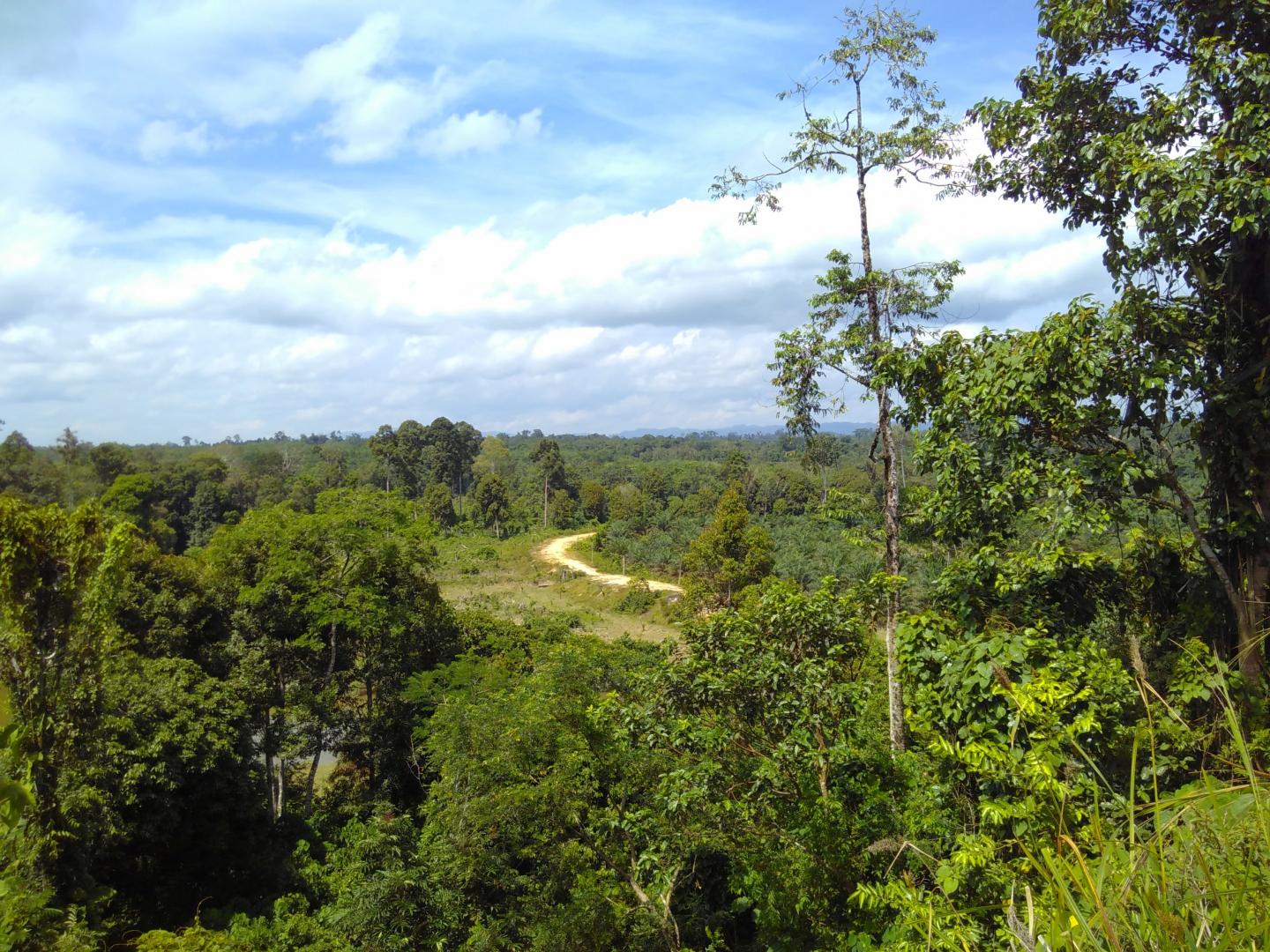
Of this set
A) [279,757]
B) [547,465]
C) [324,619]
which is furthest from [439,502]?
[279,757]

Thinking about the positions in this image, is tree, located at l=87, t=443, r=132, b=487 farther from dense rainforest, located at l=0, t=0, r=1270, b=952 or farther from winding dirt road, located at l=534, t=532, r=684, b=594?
dense rainforest, located at l=0, t=0, r=1270, b=952

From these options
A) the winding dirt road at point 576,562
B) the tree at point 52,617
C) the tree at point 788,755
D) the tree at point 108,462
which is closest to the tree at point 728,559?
the winding dirt road at point 576,562

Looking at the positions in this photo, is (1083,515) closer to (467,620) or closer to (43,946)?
(43,946)

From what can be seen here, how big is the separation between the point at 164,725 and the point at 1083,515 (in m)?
11.6

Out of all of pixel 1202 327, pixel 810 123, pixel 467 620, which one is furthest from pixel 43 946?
pixel 467 620

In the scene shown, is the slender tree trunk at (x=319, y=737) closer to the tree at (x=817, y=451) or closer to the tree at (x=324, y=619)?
the tree at (x=324, y=619)

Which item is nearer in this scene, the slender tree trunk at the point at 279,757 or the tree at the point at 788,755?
the tree at the point at 788,755

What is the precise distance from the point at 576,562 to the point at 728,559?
17.7 meters

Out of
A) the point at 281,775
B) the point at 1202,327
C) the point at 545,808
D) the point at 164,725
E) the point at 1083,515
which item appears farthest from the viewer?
the point at 281,775

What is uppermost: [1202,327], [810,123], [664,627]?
[810,123]

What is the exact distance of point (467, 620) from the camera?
697 inches

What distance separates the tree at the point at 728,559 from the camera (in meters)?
22.3

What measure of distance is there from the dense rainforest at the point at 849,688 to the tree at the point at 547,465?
3560 cm

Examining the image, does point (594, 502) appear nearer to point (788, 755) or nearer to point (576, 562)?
point (576, 562)
